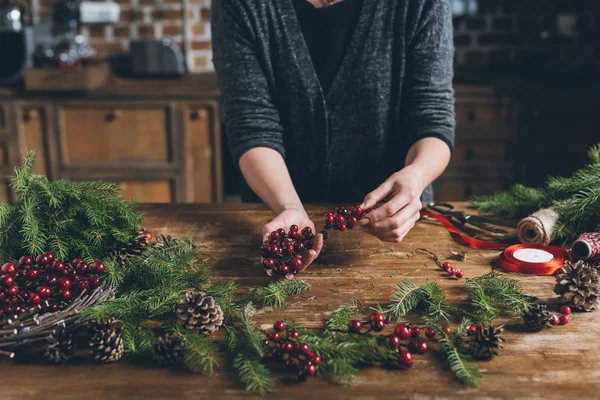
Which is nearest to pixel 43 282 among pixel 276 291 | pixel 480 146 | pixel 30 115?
pixel 276 291

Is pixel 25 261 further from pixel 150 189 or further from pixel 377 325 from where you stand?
pixel 150 189

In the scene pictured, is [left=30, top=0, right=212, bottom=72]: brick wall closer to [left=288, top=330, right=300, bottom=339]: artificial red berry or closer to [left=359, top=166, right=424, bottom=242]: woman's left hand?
[left=359, top=166, right=424, bottom=242]: woman's left hand

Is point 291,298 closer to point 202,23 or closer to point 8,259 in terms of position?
point 8,259

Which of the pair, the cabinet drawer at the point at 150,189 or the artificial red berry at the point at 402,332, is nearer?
the artificial red berry at the point at 402,332

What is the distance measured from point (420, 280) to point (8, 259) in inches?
24.4

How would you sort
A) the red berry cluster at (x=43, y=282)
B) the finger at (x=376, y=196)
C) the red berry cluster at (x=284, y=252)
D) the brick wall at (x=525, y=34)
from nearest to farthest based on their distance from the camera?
the red berry cluster at (x=43, y=282)
the red berry cluster at (x=284, y=252)
the finger at (x=376, y=196)
the brick wall at (x=525, y=34)

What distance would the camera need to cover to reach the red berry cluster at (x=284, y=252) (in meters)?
0.90

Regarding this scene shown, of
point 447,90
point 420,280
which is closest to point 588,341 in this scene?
point 420,280

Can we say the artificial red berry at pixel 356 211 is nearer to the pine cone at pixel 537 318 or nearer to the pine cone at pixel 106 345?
the pine cone at pixel 537 318

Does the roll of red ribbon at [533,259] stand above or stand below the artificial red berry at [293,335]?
above

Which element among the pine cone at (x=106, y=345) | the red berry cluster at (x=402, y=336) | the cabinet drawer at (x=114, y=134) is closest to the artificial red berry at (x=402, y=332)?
the red berry cluster at (x=402, y=336)

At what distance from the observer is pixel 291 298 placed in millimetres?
875

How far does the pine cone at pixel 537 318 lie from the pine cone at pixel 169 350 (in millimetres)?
429

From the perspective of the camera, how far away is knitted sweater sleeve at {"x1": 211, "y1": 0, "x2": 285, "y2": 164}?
139 cm
